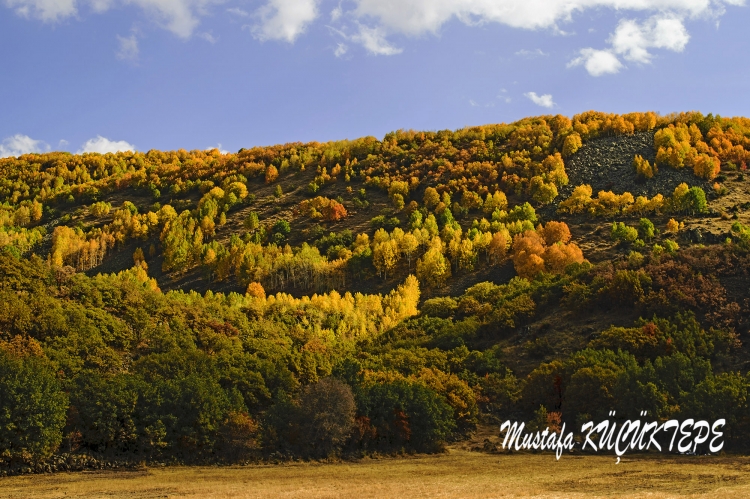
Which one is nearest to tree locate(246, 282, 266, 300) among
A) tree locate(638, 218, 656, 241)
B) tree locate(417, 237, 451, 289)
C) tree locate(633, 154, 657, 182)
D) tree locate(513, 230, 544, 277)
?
tree locate(417, 237, 451, 289)

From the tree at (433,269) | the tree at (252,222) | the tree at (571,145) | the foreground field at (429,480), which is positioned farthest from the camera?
the tree at (571,145)

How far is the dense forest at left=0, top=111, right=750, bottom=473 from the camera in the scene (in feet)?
183

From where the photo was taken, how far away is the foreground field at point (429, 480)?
40.0 meters

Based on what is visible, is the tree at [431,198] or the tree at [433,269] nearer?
the tree at [433,269]

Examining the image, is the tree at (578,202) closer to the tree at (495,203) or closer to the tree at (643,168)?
the tree at (643,168)

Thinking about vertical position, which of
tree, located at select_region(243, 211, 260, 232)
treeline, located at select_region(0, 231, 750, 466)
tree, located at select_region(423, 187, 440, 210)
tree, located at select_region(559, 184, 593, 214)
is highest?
tree, located at select_region(423, 187, 440, 210)

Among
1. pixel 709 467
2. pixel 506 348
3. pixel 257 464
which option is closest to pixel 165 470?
pixel 257 464

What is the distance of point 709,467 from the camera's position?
45.8 m

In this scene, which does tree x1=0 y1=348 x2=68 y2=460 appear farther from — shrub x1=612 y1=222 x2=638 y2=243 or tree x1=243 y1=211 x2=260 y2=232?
tree x1=243 y1=211 x2=260 y2=232

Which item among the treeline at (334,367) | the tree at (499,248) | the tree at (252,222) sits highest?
the tree at (252,222)

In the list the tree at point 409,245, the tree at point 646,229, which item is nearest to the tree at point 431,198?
the tree at point 409,245

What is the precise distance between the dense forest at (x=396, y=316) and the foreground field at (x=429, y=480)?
5.27 m

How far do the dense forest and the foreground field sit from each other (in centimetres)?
527

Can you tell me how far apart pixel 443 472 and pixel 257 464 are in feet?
49.9
